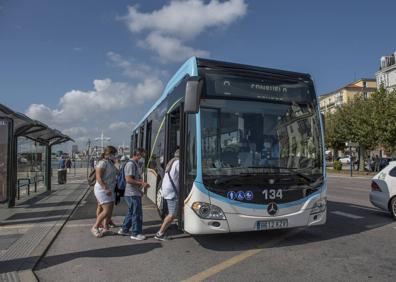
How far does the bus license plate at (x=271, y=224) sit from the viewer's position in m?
6.77

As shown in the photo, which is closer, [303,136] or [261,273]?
[261,273]

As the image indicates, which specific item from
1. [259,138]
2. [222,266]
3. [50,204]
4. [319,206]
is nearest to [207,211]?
[222,266]

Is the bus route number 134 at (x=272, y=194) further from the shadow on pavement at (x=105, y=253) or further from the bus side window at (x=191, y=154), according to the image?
the shadow on pavement at (x=105, y=253)

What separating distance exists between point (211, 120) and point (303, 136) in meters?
1.76

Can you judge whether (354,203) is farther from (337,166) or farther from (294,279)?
(337,166)

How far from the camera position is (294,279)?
523cm

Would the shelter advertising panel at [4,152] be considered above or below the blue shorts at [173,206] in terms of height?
above

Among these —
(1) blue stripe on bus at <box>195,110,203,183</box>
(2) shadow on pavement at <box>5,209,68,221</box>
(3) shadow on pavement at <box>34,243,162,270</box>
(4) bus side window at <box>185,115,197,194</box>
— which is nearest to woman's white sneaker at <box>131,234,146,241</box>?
(3) shadow on pavement at <box>34,243,162,270</box>

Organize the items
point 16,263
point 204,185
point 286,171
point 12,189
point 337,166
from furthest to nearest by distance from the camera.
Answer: point 337,166, point 12,189, point 286,171, point 204,185, point 16,263

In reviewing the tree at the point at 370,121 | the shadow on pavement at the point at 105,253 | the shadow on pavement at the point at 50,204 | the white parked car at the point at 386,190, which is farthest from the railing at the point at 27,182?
the tree at the point at 370,121

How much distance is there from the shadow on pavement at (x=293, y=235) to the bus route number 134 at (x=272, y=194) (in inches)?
35.0

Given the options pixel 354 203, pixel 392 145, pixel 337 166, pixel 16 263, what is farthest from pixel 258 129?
pixel 337 166

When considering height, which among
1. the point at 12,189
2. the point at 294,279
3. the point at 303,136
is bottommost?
the point at 294,279

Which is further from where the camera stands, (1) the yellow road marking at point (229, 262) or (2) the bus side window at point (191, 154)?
(2) the bus side window at point (191, 154)
